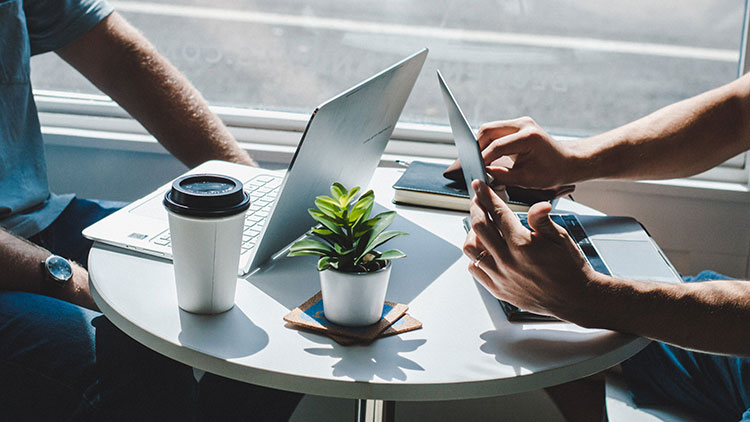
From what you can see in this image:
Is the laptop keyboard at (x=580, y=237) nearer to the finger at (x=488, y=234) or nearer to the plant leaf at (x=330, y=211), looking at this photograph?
the finger at (x=488, y=234)

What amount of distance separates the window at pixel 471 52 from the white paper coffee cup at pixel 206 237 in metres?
1.26

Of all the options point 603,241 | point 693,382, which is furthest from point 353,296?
point 693,382

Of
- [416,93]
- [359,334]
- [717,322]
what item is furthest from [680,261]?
[359,334]

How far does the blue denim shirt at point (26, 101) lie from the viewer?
1.46 m

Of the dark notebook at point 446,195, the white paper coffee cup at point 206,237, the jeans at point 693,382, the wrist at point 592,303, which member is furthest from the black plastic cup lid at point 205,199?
the jeans at point 693,382

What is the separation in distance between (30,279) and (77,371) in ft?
0.81

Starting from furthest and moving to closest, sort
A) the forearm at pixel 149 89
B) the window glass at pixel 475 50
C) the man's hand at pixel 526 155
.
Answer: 1. the window glass at pixel 475 50
2. the forearm at pixel 149 89
3. the man's hand at pixel 526 155

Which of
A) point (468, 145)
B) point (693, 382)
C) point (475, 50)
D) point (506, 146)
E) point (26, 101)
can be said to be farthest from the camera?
point (475, 50)

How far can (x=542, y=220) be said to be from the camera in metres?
0.82

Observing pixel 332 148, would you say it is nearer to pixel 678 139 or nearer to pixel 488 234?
pixel 488 234

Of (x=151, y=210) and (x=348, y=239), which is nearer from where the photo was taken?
(x=348, y=239)

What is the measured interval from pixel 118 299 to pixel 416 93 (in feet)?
4.36

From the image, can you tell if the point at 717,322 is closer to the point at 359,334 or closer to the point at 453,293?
the point at 453,293

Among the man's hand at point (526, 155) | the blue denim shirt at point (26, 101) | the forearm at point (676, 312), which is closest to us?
the forearm at point (676, 312)
